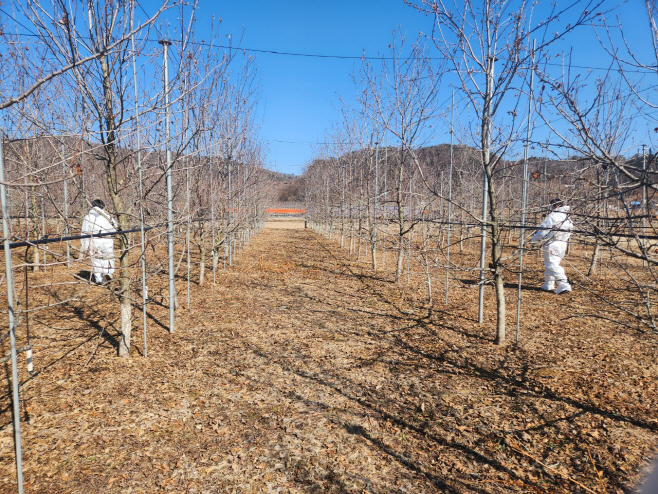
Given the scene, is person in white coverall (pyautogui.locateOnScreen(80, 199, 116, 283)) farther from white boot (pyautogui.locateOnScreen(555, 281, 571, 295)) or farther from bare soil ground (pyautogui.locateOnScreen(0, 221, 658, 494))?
white boot (pyautogui.locateOnScreen(555, 281, 571, 295))

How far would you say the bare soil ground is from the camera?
2963 mm

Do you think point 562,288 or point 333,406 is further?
point 562,288

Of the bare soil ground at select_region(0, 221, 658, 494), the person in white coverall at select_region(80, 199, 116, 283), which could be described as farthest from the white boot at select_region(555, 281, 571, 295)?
the person in white coverall at select_region(80, 199, 116, 283)

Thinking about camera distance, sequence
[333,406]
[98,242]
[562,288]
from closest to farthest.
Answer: [333,406]
[562,288]
[98,242]

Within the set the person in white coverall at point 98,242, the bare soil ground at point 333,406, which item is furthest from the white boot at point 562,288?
the person in white coverall at point 98,242

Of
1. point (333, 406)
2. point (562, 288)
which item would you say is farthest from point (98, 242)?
point (562, 288)

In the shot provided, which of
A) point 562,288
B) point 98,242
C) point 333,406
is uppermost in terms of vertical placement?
point 98,242

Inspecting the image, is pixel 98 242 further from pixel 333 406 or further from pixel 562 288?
pixel 562 288

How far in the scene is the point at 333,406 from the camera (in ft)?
12.9

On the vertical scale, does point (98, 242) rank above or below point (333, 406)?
above

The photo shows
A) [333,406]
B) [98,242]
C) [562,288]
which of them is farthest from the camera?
[98,242]

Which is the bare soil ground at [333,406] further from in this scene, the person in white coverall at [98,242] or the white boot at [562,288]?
the white boot at [562,288]

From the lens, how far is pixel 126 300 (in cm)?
473

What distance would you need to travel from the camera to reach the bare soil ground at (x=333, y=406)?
9.72 feet
